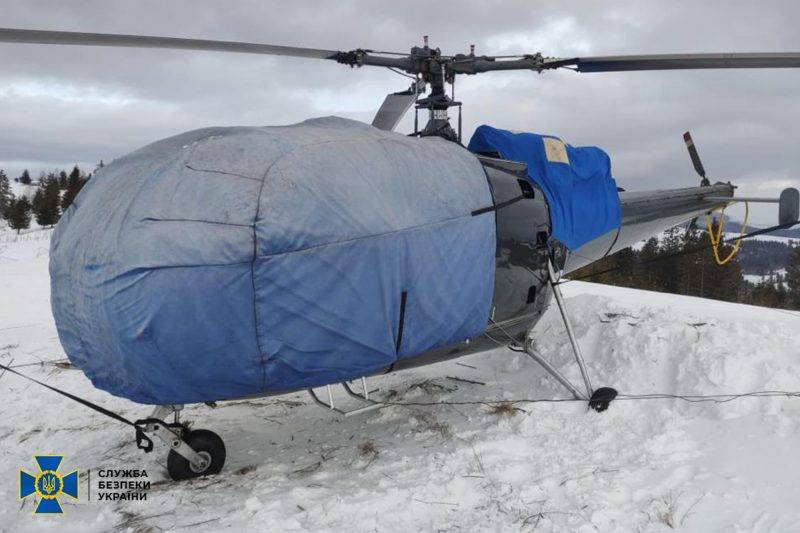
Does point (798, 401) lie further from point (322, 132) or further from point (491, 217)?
point (322, 132)

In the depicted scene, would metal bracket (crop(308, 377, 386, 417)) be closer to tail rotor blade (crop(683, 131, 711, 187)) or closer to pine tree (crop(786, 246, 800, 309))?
tail rotor blade (crop(683, 131, 711, 187))

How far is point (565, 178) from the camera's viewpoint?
5832 mm

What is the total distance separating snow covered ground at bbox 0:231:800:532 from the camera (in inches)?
151

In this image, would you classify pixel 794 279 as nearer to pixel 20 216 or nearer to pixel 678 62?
pixel 678 62

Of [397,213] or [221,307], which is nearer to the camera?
[221,307]

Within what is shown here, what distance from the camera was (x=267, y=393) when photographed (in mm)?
3941

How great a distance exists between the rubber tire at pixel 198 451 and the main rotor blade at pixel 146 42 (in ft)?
9.98

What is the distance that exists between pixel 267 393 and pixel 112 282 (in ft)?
3.94

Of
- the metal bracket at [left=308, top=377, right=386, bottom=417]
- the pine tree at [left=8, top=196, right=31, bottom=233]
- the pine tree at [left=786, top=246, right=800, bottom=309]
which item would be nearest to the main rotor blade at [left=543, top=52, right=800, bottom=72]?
the metal bracket at [left=308, top=377, right=386, bottom=417]

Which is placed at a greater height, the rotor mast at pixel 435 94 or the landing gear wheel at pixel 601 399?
the rotor mast at pixel 435 94

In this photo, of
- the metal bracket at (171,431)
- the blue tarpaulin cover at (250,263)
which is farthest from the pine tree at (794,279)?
the metal bracket at (171,431)

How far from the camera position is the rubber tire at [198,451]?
14.9ft

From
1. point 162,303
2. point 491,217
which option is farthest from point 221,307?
point 491,217

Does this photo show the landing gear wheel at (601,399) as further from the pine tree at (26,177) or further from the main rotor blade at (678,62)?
the pine tree at (26,177)
